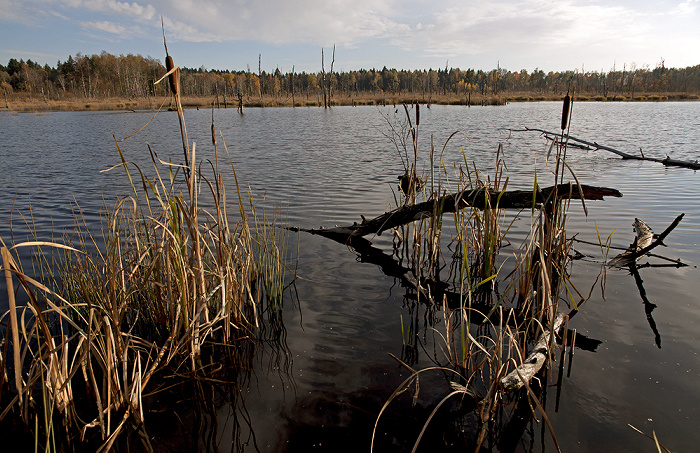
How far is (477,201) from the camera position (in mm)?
3934

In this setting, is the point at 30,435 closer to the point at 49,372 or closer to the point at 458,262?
the point at 49,372

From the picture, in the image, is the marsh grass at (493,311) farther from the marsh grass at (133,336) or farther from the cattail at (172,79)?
the cattail at (172,79)

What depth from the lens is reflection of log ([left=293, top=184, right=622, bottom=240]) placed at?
11.0ft

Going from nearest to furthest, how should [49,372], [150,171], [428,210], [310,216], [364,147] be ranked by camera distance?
1. [49,372]
2. [428,210]
3. [310,216]
4. [150,171]
5. [364,147]

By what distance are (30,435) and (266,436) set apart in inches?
50.8

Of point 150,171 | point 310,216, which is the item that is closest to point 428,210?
point 310,216

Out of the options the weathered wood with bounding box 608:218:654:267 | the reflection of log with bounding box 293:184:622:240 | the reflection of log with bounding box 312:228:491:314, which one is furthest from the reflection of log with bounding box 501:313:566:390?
the weathered wood with bounding box 608:218:654:267

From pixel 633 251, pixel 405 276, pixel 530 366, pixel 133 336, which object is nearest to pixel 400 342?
pixel 530 366

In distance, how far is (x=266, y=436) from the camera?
7.28ft

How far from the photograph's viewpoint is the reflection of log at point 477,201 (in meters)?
3.36

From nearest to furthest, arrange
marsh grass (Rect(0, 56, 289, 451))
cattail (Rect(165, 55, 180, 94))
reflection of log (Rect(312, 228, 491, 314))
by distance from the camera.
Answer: cattail (Rect(165, 55, 180, 94)), marsh grass (Rect(0, 56, 289, 451)), reflection of log (Rect(312, 228, 491, 314))

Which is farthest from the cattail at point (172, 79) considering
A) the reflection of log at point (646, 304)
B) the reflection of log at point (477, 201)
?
the reflection of log at point (646, 304)

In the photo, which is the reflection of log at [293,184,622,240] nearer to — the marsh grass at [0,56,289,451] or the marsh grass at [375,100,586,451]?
the marsh grass at [375,100,586,451]

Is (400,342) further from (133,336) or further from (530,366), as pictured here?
(133,336)
